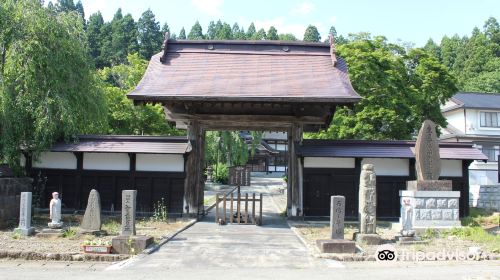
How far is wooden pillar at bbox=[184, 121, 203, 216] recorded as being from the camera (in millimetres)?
16812

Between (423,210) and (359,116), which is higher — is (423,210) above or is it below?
below

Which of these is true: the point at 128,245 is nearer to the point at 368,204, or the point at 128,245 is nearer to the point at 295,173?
the point at 368,204

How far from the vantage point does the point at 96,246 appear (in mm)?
10070

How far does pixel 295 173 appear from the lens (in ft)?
56.1

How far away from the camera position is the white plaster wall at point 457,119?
40.6m

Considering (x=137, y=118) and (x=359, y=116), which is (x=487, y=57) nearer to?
(x=359, y=116)

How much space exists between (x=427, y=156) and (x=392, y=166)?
2874 mm

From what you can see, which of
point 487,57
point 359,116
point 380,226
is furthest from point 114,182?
point 487,57

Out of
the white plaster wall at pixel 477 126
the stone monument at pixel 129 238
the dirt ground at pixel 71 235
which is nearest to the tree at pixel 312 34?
the white plaster wall at pixel 477 126

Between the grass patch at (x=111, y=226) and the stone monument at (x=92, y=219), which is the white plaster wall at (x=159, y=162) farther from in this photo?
the stone monument at (x=92, y=219)

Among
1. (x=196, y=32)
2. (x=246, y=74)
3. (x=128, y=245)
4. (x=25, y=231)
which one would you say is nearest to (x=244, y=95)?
(x=246, y=74)

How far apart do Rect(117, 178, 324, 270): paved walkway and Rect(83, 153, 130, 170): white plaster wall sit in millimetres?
4194

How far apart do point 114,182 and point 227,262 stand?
8.92m

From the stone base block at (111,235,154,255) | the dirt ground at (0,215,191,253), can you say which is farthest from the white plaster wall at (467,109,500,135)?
the stone base block at (111,235,154,255)
